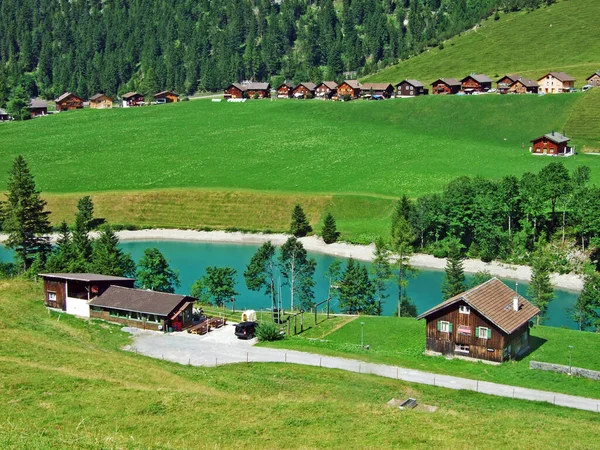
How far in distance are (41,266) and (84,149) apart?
3001 inches

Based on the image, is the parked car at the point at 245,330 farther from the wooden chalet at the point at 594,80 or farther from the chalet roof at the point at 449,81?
the wooden chalet at the point at 594,80

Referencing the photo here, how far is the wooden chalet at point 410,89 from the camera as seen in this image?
174m

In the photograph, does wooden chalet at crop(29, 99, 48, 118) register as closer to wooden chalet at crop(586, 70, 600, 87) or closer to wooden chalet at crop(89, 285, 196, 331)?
wooden chalet at crop(586, 70, 600, 87)

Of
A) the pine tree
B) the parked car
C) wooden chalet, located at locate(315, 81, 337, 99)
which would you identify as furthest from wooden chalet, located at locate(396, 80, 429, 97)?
the parked car

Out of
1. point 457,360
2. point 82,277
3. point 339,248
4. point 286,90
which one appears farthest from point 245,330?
point 286,90

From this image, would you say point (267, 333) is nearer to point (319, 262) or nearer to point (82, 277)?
point (82, 277)

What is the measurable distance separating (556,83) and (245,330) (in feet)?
401

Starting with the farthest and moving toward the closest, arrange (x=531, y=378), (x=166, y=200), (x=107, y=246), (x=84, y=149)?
(x=84, y=149), (x=166, y=200), (x=107, y=246), (x=531, y=378)

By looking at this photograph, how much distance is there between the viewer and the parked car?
190ft

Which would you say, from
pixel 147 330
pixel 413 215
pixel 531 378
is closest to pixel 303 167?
pixel 413 215

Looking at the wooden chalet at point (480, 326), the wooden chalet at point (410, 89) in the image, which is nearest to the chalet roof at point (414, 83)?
the wooden chalet at point (410, 89)

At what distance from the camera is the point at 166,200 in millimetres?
120938

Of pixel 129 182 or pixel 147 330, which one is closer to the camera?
pixel 147 330

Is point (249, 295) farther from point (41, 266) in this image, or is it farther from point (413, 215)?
point (413, 215)
